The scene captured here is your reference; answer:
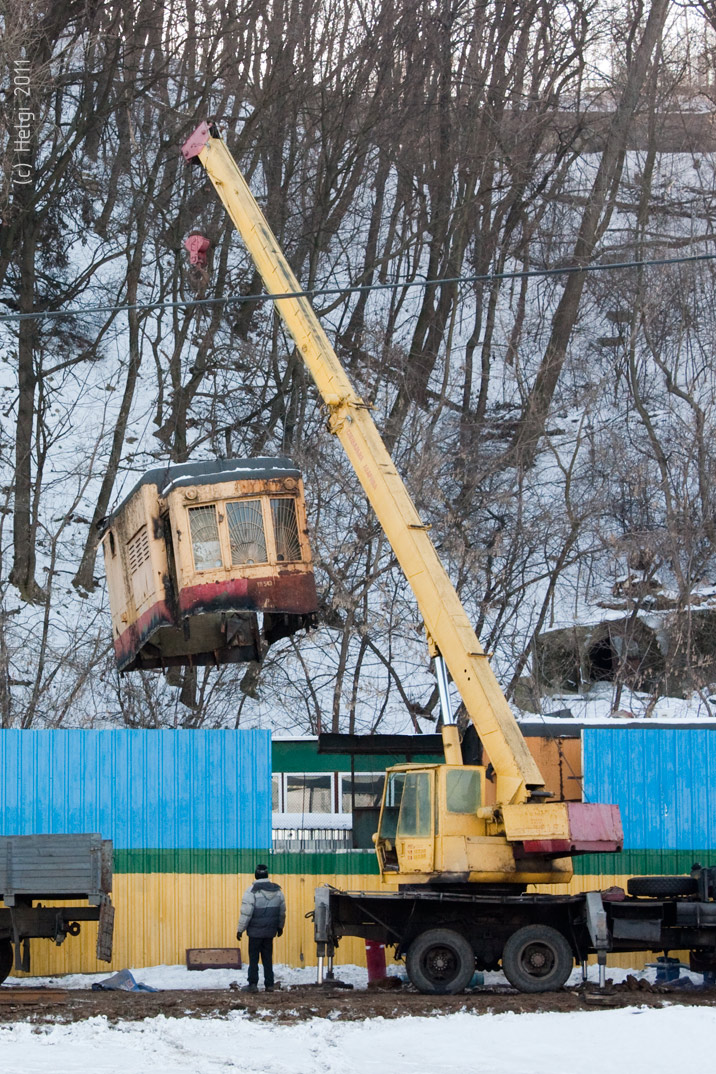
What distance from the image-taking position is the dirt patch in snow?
12711mm

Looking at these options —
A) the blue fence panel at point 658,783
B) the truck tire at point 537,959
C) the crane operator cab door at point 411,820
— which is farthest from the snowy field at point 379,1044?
the blue fence panel at point 658,783

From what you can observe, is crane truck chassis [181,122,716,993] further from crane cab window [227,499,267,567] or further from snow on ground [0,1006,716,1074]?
crane cab window [227,499,267,567]

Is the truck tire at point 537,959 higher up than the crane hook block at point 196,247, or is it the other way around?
the crane hook block at point 196,247

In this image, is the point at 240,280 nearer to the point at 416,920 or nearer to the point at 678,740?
the point at 678,740

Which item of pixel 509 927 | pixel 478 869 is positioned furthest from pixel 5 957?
pixel 509 927

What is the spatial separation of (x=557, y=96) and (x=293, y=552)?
23490mm

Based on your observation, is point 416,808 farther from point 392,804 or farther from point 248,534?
point 248,534

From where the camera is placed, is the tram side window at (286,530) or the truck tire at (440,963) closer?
the truck tire at (440,963)

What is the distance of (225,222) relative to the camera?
34.7 metres

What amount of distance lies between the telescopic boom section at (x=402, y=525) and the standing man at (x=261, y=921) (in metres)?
2.75

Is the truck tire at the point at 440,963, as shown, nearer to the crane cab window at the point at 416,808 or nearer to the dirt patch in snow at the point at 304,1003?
the dirt patch in snow at the point at 304,1003

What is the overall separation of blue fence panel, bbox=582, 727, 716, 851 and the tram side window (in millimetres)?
4931

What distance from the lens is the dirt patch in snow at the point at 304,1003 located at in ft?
41.7

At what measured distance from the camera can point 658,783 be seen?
707 inches
